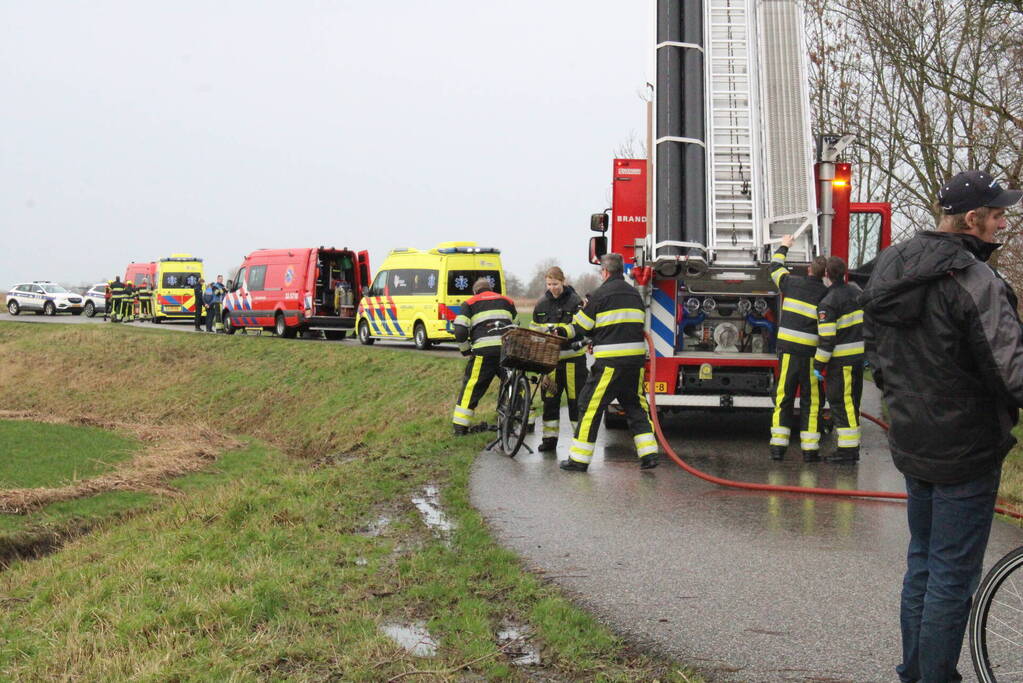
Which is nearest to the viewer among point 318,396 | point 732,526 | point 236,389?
point 732,526

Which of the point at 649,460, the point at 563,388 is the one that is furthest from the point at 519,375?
the point at 649,460

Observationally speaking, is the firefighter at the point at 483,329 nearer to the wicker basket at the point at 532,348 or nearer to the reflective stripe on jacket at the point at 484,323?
the reflective stripe on jacket at the point at 484,323

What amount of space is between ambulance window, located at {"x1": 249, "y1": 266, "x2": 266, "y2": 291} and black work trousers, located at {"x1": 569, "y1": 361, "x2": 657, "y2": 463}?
23.4 meters

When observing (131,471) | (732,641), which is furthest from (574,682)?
(131,471)

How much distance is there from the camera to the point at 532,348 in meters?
10.8

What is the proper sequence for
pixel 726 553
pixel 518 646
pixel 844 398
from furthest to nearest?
pixel 844 398
pixel 726 553
pixel 518 646

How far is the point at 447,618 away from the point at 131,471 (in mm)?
11285

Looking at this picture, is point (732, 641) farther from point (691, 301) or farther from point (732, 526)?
point (691, 301)

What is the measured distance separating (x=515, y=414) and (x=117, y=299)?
36653 millimetres

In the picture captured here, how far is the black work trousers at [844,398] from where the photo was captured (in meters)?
10.9

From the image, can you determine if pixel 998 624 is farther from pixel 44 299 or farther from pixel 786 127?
pixel 44 299

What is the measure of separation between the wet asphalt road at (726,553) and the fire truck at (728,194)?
3.51ft

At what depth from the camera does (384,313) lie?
28.1 meters

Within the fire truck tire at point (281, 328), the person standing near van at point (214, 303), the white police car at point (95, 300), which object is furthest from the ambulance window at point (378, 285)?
the white police car at point (95, 300)
